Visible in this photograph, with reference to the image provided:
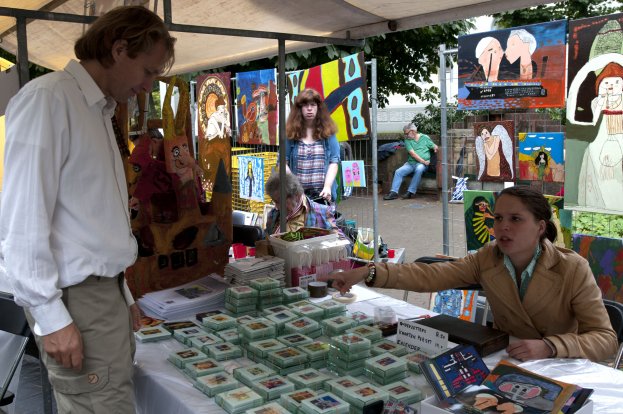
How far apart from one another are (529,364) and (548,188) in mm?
2371

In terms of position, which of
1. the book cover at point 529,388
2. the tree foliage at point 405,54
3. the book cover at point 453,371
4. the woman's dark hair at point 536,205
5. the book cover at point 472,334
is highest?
the tree foliage at point 405,54

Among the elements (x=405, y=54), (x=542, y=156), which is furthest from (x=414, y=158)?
(x=542, y=156)

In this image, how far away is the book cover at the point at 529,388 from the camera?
1.36 metres

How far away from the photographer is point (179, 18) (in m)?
3.52

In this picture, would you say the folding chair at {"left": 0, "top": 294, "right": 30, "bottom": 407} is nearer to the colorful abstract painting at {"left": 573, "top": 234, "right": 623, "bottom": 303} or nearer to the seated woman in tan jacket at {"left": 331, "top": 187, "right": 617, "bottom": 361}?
the seated woman in tan jacket at {"left": 331, "top": 187, "right": 617, "bottom": 361}

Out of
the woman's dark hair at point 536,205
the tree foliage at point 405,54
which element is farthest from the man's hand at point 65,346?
the tree foliage at point 405,54

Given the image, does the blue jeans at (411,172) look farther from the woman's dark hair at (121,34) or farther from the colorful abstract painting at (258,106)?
the woman's dark hair at (121,34)

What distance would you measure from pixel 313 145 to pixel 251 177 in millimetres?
1520

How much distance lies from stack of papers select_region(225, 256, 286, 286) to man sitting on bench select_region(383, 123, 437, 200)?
703 centimetres

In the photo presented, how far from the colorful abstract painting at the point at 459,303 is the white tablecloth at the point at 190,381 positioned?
63.0 inches

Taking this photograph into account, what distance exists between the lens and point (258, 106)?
20.6 ft

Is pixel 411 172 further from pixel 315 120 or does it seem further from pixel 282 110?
pixel 282 110

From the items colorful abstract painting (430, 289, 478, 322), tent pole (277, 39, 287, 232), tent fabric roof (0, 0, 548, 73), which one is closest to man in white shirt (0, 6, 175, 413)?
tent fabric roof (0, 0, 548, 73)

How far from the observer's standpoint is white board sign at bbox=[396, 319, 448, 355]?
6.14ft
